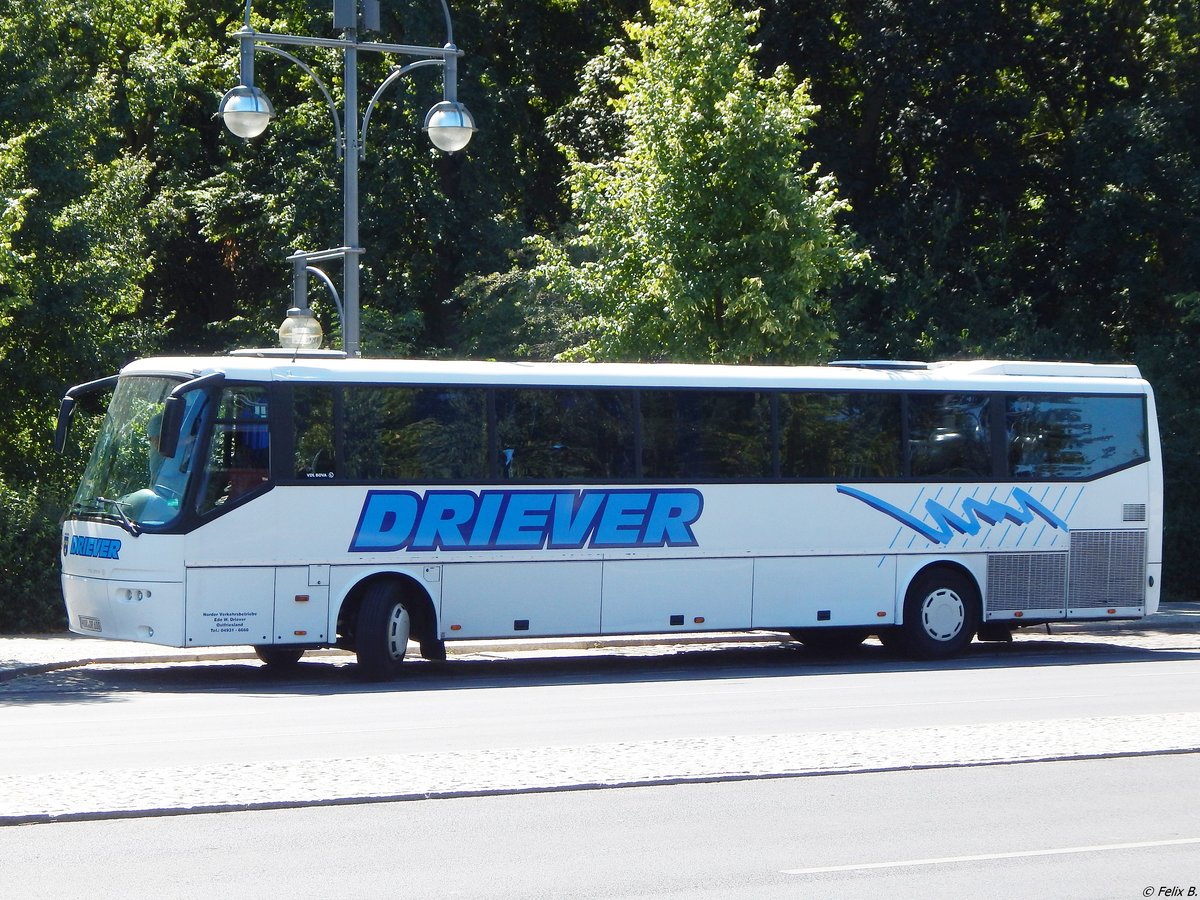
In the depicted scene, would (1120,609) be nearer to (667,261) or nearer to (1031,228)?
(667,261)

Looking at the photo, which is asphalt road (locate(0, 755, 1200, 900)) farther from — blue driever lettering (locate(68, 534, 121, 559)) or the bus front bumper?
blue driever lettering (locate(68, 534, 121, 559))

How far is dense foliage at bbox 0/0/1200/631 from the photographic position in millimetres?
28281

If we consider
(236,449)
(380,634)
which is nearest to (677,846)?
(380,634)

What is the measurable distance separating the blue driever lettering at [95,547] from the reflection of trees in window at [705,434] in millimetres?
5434

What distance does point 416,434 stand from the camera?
16891mm

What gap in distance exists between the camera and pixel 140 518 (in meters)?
16.0

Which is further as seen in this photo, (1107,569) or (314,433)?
(1107,569)

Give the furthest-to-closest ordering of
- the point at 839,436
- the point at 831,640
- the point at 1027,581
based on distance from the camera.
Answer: the point at 831,640, the point at 1027,581, the point at 839,436

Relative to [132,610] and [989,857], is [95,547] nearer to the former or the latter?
[132,610]

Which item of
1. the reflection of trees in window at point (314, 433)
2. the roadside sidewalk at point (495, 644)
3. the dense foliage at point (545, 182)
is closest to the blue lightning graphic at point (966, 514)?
the roadside sidewalk at point (495, 644)

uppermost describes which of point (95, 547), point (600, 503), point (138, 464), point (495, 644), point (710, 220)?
point (710, 220)

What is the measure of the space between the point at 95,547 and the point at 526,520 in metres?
4.22

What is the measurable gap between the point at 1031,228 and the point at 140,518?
27188 millimetres

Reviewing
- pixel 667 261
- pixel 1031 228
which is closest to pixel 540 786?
pixel 667 261
